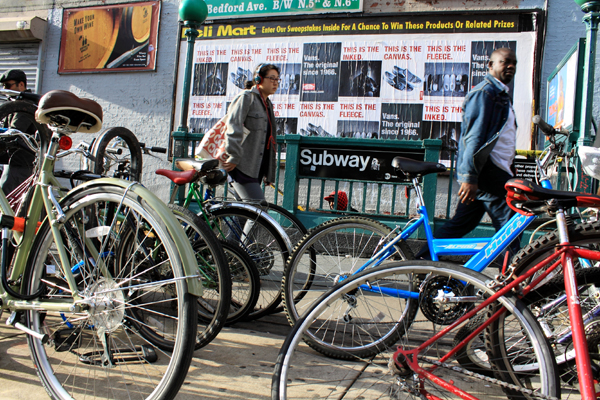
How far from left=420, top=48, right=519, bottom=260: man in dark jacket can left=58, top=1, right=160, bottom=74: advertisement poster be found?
7.32m

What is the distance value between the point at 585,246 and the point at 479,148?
60.9 inches

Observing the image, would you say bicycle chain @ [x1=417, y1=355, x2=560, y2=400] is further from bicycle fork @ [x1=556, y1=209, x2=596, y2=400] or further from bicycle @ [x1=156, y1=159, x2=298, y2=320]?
bicycle @ [x1=156, y1=159, x2=298, y2=320]

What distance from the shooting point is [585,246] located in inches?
70.7

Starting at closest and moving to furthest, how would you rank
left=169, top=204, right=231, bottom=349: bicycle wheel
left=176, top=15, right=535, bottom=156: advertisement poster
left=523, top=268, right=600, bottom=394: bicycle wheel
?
left=523, top=268, right=600, bottom=394: bicycle wheel → left=169, top=204, right=231, bottom=349: bicycle wheel → left=176, top=15, right=535, bottom=156: advertisement poster

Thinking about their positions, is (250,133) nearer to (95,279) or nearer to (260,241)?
(260,241)

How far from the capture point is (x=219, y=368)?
2395 mm

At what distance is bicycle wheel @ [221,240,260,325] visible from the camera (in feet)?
9.82

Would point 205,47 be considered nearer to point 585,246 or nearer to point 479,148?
point 479,148

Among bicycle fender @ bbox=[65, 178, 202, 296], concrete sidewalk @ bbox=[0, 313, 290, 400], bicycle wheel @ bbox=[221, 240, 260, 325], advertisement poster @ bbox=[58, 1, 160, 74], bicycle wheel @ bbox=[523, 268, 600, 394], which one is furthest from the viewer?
advertisement poster @ bbox=[58, 1, 160, 74]

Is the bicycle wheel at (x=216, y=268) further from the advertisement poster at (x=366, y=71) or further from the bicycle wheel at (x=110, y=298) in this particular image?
the advertisement poster at (x=366, y=71)

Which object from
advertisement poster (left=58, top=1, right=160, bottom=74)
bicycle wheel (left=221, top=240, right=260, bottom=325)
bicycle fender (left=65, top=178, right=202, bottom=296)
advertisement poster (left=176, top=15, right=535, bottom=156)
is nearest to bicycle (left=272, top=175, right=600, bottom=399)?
bicycle fender (left=65, top=178, right=202, bottom=296)

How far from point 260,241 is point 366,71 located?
5.38 m

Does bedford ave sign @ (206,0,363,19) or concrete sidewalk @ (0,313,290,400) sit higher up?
bedford ave sign @ (206,0,363,19)

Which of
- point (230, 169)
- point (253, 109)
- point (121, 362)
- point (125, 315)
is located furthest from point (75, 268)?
point (253, 109)
